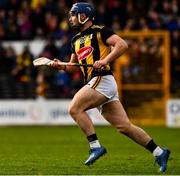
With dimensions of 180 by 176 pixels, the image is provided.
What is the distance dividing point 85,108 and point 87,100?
12 centimetres

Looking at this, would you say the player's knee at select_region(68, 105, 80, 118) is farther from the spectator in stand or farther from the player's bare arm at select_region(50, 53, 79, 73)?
the spectator in stand

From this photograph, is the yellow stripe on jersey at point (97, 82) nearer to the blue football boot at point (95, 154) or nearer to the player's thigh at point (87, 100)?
the player's thigh at point (87, 100)

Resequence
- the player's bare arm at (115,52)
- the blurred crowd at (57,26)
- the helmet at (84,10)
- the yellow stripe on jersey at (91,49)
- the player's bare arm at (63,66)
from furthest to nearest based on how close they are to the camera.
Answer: the blurred crowd at (57,26), the player's bare arm at (63,66), the helmet at (84,10), the yellow stripe on jersey at (91,49), the player's bare arm at (115,52)

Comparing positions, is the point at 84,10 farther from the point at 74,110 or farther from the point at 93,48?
the point at 74,110

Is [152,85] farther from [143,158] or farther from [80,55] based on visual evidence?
[80,55]

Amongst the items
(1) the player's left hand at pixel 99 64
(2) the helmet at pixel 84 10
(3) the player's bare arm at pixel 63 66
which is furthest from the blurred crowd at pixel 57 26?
(1) the player's left hand at pixel 99 64

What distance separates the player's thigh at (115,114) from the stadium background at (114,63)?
557 inches

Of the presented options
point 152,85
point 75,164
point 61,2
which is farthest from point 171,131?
point 75,164

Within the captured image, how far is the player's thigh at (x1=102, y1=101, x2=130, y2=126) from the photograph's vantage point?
459 inches

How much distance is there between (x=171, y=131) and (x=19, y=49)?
7489 mm

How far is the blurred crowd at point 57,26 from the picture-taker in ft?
89.4

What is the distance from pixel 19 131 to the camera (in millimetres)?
23438

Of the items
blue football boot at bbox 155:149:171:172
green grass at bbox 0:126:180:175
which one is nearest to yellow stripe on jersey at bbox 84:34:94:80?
green grass at bbox 0:126:180:175

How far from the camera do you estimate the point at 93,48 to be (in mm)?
11758
